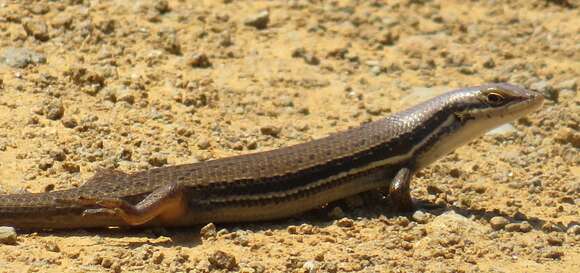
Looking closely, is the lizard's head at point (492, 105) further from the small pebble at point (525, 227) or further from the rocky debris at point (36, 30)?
the rocky debris at point (36, 30)

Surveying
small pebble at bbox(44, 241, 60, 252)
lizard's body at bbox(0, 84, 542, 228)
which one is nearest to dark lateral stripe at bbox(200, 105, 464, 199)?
lizard's body at bbox(0, 84, 542, 228)

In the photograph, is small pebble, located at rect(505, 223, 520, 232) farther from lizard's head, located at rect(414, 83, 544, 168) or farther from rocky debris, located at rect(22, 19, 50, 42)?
rocky debris, located at rect(22, 19, 50, 42)

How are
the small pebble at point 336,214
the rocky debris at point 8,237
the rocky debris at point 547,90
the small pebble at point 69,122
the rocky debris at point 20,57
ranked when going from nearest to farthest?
the rocky debris at point 8,237 < the small pebble at point 336,214 < the small pebble at point 69,122 < the rocky debris at point 20,57 < the rocky debris at point 547,90

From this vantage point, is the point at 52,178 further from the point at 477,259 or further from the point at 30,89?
the point at 477,259

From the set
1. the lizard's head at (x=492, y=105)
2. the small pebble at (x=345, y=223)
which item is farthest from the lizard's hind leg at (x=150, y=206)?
the lizard's head at (x=492, y=105)

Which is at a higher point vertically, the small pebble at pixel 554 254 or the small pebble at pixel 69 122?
the small pebble at pixel 69 122

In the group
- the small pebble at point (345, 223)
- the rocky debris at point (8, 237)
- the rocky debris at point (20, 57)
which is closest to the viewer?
the rocky debris at point (8, 237)

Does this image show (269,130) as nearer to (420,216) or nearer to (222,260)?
(420,216)
